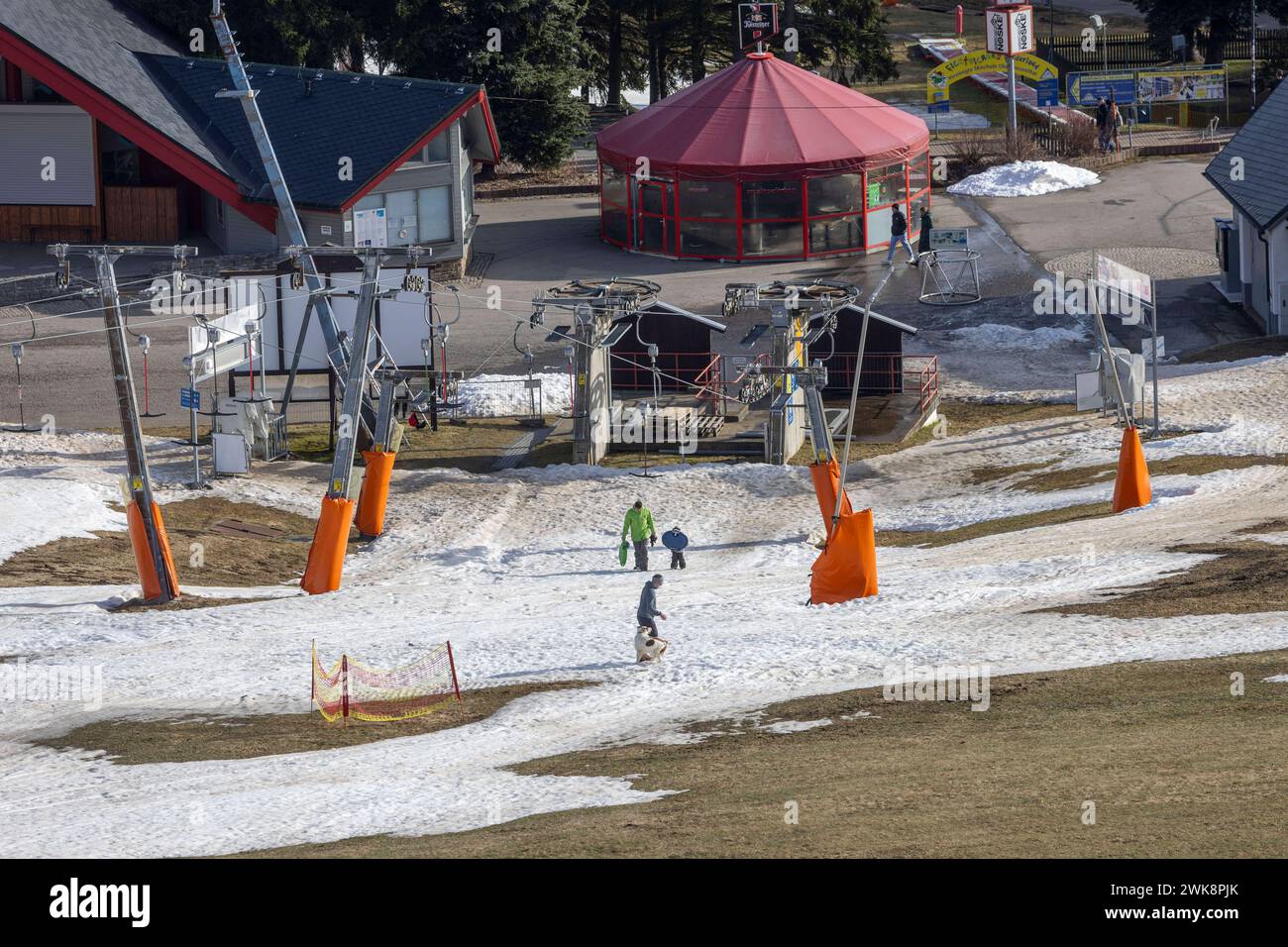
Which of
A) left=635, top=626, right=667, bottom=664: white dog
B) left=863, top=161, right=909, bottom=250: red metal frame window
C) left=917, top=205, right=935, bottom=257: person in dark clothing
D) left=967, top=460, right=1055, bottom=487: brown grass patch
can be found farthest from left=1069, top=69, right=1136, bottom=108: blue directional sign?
left=635, top=626, right=667, bottom=664: white dog

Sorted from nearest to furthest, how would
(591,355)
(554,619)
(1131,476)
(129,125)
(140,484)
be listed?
1. (554,619)
2. (140,484)
3. (1131,476)
4. (591,355)
5. (129,125)

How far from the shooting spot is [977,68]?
197 feet

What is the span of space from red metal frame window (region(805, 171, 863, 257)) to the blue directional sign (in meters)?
16.9

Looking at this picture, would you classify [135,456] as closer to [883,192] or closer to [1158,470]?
[1158,470]

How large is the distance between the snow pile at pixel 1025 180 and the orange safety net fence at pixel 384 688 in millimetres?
36892

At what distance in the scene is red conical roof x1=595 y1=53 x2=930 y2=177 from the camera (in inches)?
1933

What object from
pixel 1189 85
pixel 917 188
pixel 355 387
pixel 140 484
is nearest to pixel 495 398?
pixel 355 387

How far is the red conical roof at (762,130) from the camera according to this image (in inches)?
1933

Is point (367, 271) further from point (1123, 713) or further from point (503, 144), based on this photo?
point (503, 144)

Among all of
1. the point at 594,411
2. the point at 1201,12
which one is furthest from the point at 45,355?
the point at 1201,12

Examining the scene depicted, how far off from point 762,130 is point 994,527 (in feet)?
77.9

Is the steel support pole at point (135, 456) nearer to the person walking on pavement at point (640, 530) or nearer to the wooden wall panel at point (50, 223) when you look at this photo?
the person walking on pavement at point (640, 530)

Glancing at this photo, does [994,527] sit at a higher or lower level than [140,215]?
lower

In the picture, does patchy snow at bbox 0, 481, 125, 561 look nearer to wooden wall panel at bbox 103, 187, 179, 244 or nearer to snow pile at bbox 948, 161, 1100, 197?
wooden wall panel at bbox 103, 187, 179, 244
